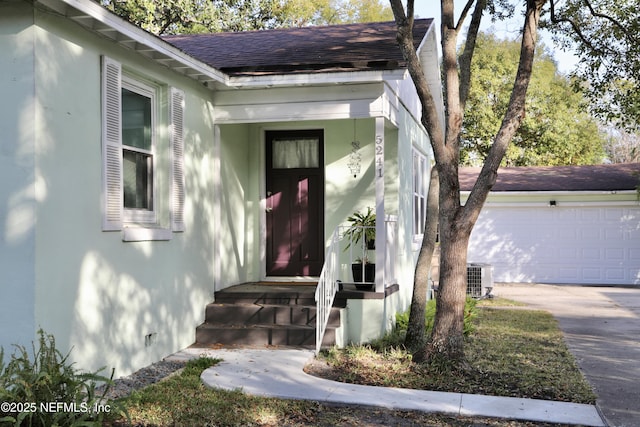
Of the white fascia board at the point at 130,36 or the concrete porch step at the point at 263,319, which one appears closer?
the white fascia board at the point at 130,36

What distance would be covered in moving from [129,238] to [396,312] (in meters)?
4.59

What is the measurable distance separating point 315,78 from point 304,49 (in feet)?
5.84

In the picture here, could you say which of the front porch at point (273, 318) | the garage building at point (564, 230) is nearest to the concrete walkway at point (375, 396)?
the front porch at point (273, 318)

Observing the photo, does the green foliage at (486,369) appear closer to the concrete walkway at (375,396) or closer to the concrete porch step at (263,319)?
the concrete walkway at (375,396)

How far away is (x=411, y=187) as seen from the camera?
1183 cm

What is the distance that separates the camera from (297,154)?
10453 mm

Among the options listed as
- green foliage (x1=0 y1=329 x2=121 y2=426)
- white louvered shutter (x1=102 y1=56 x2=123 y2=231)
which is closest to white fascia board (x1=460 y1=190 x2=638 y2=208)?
white louvered shutter (x1=102 y1=56 x2=123 y2=231)

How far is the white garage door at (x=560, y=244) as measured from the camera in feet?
60.7

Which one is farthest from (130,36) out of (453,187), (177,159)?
(453,187)

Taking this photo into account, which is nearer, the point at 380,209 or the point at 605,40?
the point at 380,209

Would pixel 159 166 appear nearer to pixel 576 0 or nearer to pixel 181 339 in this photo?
pixel 181 339

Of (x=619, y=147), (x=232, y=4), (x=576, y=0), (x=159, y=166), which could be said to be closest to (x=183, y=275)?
(x=159, y=166)

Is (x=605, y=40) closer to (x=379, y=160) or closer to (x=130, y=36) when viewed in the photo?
(x=379, y=160)

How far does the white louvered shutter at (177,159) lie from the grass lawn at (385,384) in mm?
1727
